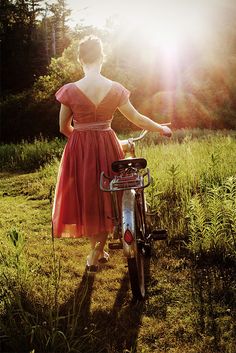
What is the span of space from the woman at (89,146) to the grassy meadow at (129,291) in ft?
1.46

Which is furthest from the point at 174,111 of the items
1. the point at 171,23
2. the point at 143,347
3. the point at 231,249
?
the point at 143,347

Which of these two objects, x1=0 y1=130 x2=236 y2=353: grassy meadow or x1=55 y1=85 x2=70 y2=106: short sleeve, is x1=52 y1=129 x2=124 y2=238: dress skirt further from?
x1=0 y1=130 x2=236 y2=353: grassy meadow

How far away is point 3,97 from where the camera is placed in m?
29.0

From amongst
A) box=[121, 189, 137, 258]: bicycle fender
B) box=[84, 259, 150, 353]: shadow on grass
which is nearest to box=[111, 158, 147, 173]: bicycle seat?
box=[121, 189, 137, 258]: bicycle fender

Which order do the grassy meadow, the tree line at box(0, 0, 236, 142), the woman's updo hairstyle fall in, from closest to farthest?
the grassy meadow, the woman's updo hairstyle, the tree line at box(0, 0, 236, 142)

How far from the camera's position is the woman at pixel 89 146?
3.57 meters

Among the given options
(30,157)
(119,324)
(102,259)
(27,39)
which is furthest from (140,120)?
(27,39)

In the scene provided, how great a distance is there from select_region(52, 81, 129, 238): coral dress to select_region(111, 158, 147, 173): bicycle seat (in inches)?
19.4

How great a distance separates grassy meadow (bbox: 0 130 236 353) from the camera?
9.06 feet

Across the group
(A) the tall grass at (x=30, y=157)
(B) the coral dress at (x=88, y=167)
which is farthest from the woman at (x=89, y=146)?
(A) the tall grass at (x=30, y=157)

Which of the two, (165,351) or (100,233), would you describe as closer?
(165,351)

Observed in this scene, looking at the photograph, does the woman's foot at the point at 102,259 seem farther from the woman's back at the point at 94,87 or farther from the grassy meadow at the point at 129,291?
the woman's back at the point at 94,87

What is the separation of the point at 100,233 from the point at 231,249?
3.94 ft

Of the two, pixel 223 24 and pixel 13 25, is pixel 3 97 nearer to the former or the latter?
pixel 13 25
